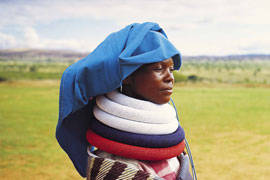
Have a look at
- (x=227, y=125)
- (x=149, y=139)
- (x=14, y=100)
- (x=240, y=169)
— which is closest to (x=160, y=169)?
(x=149, y=139)

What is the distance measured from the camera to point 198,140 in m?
6.71

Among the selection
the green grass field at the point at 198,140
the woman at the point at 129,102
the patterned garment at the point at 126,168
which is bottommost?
the green grass field at the point at 198,140

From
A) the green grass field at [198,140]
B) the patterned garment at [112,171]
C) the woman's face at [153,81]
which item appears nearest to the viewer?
the patterned garment at [112,171]

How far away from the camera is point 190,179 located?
1927 mm

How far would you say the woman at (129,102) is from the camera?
1.69 m

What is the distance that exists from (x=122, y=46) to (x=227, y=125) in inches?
276

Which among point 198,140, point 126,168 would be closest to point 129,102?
point 126,168

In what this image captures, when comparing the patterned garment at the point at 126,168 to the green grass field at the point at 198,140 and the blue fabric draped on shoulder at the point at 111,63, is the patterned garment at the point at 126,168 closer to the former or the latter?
the blue fabric draped on shoulder at the point at 111,63

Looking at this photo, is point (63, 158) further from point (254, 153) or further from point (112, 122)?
point (112, 122)

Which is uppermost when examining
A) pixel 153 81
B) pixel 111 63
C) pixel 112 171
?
pixel 111 63

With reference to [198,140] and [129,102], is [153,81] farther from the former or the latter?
[198,140]

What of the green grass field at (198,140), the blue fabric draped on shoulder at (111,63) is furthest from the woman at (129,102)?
the green grass field at (198,140)

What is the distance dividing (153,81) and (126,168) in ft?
1.62

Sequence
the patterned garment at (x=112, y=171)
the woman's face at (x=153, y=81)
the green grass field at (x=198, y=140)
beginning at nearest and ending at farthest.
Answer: the patterned garment at (x=112, y=171) < the woman's face at (x=153, y=81) < the green grass field at (x=198, y=140)
